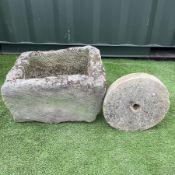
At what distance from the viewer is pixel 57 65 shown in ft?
8.40

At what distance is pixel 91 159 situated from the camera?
6.71 ft

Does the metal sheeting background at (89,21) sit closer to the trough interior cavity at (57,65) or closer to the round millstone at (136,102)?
the trough interior cavity at (57,65)

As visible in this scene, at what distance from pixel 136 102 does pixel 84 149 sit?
487mm

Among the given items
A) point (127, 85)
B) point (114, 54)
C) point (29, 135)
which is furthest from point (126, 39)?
point (29, 135)

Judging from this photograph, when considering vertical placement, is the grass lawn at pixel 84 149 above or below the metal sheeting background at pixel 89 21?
below

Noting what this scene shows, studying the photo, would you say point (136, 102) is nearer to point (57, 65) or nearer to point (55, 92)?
point (55, 92)

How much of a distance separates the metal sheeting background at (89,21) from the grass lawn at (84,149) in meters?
0.95

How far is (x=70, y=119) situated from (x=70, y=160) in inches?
14.2

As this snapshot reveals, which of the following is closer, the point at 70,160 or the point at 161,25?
the point at 70,160

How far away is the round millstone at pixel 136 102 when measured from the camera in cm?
208

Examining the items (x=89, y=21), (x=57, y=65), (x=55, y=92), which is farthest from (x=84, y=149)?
(x=89, y=21)

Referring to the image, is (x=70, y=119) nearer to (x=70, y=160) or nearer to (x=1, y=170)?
(x=70, y=160)

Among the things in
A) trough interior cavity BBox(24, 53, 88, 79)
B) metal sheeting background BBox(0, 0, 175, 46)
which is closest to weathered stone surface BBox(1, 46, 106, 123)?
trough interior cavity BBox(24, 53, 88, 79)

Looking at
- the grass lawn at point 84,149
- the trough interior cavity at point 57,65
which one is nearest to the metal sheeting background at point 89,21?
the trough interior cavity at point 57,65
